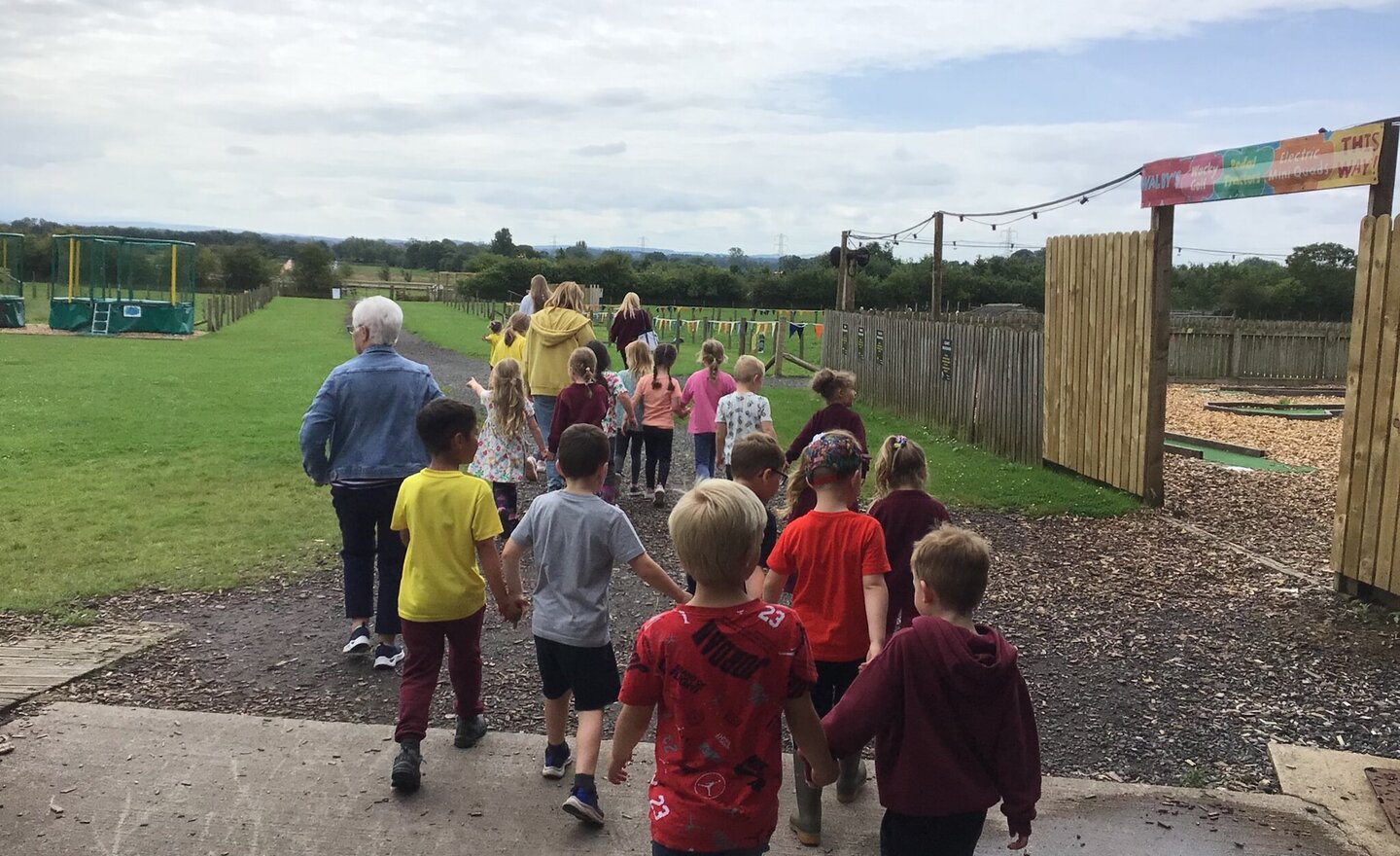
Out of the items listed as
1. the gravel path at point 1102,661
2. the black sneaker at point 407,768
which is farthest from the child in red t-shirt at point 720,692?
the gravel path at point 1102,661

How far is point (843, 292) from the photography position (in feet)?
72.7

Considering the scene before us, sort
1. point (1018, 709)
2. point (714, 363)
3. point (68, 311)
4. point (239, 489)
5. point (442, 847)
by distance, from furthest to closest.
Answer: point (68, 311), point (239, 489), point (714, 363), point (442, 847), point (1018, 709)

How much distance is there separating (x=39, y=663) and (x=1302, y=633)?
706 cm

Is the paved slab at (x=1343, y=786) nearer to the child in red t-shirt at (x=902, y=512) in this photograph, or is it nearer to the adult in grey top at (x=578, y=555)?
the child in red t-shirt at (x=902, y=512)

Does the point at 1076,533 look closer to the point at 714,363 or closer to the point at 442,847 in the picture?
the point at 714,363

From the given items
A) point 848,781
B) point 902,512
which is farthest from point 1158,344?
point 848,781

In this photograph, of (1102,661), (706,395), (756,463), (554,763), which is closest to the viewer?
(554,763)

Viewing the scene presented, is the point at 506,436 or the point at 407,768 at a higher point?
the point at 506,436

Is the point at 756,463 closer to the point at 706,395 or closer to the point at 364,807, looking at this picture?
the point at 364,807

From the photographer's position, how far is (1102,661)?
5.83 metres

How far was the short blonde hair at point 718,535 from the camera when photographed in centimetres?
257

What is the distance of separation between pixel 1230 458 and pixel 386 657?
444 inches

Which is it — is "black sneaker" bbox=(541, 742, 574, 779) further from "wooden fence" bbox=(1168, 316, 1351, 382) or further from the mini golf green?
"wooden fence" bbox=(1168, 316, 1351, 382)

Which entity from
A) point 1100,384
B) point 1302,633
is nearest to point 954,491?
point 1100,384
